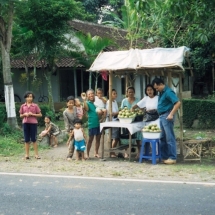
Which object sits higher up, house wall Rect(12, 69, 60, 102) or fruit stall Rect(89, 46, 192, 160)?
fruit stall Rect(89, 46, 192, 160)

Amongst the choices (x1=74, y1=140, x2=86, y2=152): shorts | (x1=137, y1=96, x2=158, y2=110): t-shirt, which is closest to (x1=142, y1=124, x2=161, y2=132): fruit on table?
(x1=137, y1=96, x2=158, y2=110): t-shirt

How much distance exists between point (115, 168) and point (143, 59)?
8.41ft

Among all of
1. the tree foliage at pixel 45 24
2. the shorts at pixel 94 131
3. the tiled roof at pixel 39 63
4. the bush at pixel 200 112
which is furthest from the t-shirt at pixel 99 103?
the tiled roof at pixel 39 63

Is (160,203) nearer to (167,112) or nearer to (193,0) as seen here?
(167,112)

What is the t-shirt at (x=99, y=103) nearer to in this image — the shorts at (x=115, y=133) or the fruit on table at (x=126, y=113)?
the shorts at (x=115, y=133)

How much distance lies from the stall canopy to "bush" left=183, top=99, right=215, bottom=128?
5.43 meters

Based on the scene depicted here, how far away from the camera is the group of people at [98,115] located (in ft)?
28.2

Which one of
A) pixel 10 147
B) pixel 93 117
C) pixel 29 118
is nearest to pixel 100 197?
pixel 93 117

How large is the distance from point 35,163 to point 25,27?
25.8 feet

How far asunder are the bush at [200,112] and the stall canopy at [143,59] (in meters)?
5.43

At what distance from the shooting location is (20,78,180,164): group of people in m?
8.60

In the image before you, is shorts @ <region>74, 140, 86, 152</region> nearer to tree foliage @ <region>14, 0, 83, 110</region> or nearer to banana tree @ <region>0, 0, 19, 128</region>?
banana tree @ <region>0, 0, 19, 128</region>

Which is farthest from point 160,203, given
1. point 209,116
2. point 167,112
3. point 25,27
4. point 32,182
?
point 25,27

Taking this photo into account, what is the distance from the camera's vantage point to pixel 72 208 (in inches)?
214
